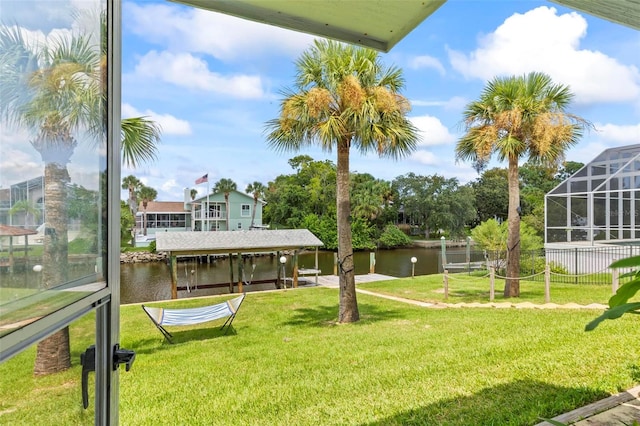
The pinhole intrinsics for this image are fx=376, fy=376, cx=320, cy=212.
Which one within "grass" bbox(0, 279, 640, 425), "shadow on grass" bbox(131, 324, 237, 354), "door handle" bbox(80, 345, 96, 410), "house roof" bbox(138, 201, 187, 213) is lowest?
"shadow on grass" bbox(131, 324, 237, 354)

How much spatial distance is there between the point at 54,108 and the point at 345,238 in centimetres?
717

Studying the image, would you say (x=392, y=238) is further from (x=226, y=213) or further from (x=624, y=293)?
(x=624, y=293)

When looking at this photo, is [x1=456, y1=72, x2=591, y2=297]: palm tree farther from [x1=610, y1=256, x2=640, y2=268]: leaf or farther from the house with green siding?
the house with green siding

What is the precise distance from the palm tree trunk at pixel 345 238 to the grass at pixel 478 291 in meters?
3.44

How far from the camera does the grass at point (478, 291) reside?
8758 millimetres

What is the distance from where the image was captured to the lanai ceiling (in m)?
1.56

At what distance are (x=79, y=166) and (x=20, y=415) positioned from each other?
602mm

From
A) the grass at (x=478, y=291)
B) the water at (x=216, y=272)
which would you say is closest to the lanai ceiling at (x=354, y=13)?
the grass at (x=478, y=291)

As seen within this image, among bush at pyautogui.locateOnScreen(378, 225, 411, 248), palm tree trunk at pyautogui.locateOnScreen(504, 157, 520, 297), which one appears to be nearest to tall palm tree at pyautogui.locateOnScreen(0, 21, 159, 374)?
palm tree trunk at pyautogui.locateOnScreen(504, 157, 520, 297)

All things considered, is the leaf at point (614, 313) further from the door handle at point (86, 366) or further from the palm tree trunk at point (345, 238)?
the palm tree trunk at point (345, 238)

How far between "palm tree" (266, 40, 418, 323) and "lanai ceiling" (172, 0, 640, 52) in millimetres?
5437

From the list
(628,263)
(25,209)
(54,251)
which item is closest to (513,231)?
(628,263)

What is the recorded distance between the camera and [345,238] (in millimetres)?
7922

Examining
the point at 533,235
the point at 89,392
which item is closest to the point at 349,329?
the point at 89,392
